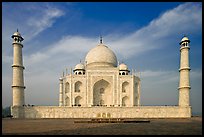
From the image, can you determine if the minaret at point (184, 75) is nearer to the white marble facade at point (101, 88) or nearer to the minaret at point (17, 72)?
the white marble facade at point (101, 88)

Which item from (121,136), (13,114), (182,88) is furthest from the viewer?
(182,88)

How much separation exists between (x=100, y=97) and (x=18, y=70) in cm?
1154

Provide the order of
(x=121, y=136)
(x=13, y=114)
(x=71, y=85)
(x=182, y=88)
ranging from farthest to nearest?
1. (x=71, y=85)
2. (x=182, y=88)
3. (x=13, y=114)
4. (x=121, y=136)

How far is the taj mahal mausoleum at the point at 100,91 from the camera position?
889 inches

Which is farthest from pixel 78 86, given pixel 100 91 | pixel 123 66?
pixel 123 66

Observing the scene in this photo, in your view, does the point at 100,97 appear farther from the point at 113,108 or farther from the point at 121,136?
the point at 121,136

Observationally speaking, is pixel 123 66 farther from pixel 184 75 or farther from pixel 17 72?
pixel 17 72

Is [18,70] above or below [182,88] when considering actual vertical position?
above

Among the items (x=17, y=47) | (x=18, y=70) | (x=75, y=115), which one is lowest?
(x=75, y=115)

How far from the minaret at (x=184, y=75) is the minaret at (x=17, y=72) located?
60.6ft

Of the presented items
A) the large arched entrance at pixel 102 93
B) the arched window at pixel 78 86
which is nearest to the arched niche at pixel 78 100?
the arched window at pixel 78 86

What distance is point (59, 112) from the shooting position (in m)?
22.6

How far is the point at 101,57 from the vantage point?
1198 inches

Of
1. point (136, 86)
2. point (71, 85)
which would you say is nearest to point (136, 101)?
point (136, 86)
